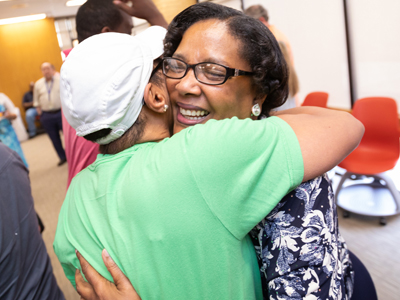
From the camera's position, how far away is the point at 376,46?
3961 mm

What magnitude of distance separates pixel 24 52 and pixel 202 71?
143 inches

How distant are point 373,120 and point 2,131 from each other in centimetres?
477

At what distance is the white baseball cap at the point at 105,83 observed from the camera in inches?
33.4

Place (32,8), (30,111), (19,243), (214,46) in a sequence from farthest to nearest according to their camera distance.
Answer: (30,111) < (32,8) < (19,243) < (214,46)

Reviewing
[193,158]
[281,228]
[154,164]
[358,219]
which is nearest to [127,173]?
[154,164]

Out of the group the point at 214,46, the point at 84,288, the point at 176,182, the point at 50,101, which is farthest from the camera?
the point at 50,101

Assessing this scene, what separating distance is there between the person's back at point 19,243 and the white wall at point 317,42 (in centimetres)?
443

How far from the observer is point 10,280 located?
50.4 inches

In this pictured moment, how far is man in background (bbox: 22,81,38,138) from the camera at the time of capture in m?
5.38

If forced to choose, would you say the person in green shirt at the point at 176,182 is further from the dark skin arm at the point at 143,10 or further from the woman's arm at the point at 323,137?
the dark skin arm at the point at 143,10

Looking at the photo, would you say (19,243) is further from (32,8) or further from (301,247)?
(32,8)

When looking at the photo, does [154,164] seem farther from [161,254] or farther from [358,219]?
[358,219]

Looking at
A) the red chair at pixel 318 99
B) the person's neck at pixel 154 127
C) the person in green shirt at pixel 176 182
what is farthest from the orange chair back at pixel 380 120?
the person's neck at pixel 154 127

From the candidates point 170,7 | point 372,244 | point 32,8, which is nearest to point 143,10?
point 170,7
